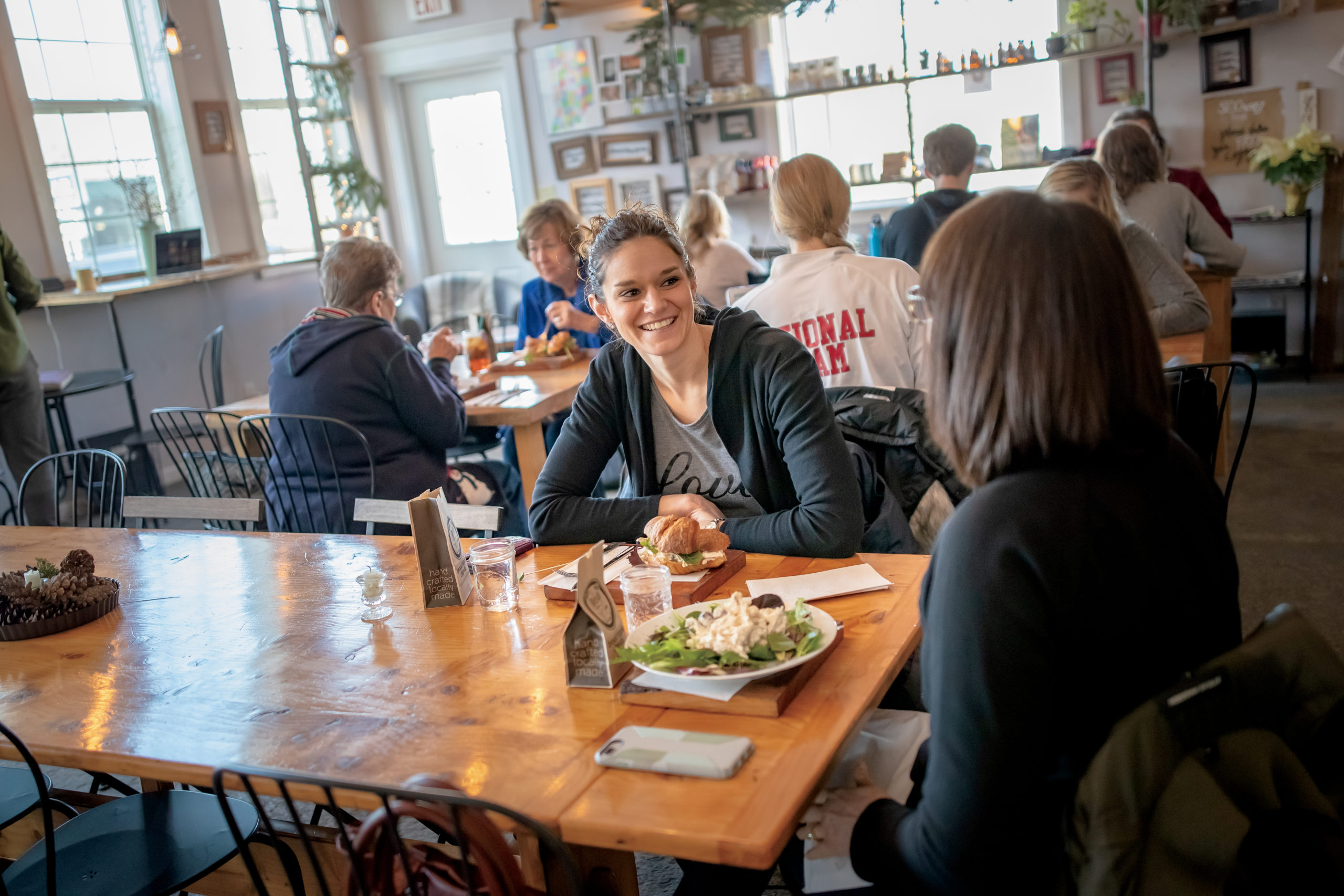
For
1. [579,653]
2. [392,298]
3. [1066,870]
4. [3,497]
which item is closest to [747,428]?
[579,653]

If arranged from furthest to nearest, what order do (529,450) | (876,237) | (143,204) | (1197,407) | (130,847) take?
(143,204) → (876,237) → (529,450) → (1197,407) → (130,847)

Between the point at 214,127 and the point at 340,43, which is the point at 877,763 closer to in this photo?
the point at 340,43

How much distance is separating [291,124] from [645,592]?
19.1 feet

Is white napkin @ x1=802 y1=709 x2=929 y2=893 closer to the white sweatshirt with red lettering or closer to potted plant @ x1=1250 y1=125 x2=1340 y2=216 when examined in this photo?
the white sweatshirt with red lettering

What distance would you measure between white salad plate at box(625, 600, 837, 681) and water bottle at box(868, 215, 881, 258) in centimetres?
282

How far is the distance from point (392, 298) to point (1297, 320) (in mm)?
4800

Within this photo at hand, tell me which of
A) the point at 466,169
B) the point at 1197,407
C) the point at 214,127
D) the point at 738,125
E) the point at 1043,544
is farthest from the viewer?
the point at 466,169

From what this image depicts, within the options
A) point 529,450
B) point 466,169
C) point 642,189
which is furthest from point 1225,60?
point 466,169

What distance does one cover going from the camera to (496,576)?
1688 mm

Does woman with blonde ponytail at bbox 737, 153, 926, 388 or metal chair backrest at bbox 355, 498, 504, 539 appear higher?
woman with blonde ponytail at bbox 737, 153, 926, 388

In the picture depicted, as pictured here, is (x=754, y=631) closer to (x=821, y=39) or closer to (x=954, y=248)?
(x=954, y=248)

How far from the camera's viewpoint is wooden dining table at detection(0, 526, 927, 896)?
1106 millimetres

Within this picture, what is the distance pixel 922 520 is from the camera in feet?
6.97

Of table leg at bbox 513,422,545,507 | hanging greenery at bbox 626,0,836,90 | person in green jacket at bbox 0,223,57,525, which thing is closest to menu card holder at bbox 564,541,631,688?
table leg at bbox 513,422,545,507
